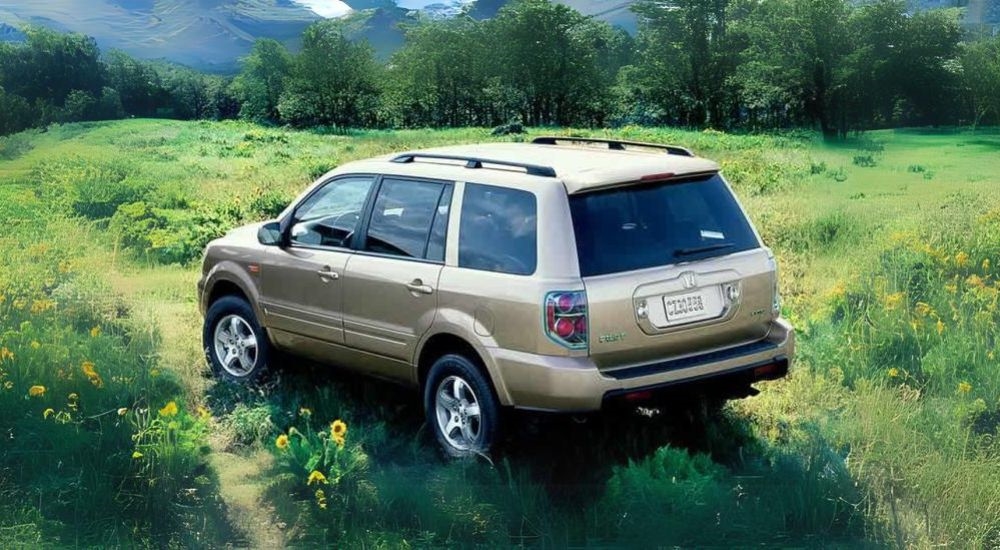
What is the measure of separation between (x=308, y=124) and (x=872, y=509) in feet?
28.9

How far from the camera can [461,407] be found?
7.66 meters

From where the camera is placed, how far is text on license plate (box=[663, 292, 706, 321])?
7.31 meters

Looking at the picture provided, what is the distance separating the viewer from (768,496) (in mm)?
7344

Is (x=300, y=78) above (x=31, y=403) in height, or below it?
above

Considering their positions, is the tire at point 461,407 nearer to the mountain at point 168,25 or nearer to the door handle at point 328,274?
the door handle at point 328,274

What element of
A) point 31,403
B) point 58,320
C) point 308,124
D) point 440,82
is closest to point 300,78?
point 308,124

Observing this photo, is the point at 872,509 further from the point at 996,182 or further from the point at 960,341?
the point at 996,182

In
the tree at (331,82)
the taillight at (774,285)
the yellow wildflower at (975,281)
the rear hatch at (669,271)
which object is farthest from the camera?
the tree at (331,82)

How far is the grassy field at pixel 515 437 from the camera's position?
7.23m

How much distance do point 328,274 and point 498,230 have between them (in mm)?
1443

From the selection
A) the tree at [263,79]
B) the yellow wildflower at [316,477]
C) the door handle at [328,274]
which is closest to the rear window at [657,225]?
the yellow wildflower at [316,477]

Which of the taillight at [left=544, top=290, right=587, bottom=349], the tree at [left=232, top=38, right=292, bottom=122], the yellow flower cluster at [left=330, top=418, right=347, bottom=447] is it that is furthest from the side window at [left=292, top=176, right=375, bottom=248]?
the tree at [left=232, top=38, right=292, bottom=122]

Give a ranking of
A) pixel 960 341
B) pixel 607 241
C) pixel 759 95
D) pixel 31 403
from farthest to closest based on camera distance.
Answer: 1. pixel 759 95
2. pixel 960 341
3. pixel 31 403
4. pixel 607 241

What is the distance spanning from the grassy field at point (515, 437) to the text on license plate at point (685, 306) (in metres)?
0.68
